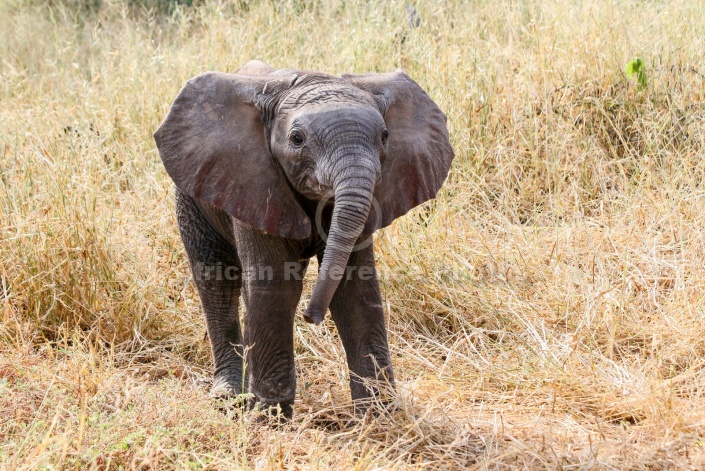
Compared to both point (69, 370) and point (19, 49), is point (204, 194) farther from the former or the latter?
point (19, 49)

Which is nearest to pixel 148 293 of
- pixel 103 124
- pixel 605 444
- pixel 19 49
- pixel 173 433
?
pixel 173 433

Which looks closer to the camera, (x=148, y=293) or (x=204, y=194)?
(x=204, y=194)

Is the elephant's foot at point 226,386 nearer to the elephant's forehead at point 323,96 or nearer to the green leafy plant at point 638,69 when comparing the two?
the elephant's forehead at point 323,96

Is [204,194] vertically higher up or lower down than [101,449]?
higher up

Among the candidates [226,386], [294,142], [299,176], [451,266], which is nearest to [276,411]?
[226,386]

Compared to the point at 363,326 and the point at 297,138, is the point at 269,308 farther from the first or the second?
the point at 297,138

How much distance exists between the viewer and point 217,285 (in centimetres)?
455

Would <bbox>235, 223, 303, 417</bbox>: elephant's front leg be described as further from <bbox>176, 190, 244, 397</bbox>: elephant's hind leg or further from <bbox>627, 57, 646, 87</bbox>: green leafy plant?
<bbox>627, 57, 646, 87</bbox>: green leafy plant

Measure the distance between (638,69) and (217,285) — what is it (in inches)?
Answer: 122

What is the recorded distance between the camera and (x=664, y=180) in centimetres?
572

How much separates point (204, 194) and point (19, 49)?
5882mm

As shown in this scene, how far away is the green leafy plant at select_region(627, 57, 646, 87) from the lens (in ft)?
19.9

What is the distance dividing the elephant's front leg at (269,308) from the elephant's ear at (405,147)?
393mm

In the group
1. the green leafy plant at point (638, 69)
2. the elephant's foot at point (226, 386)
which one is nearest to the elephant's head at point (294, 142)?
the elephant's foot at point (226, 386)
